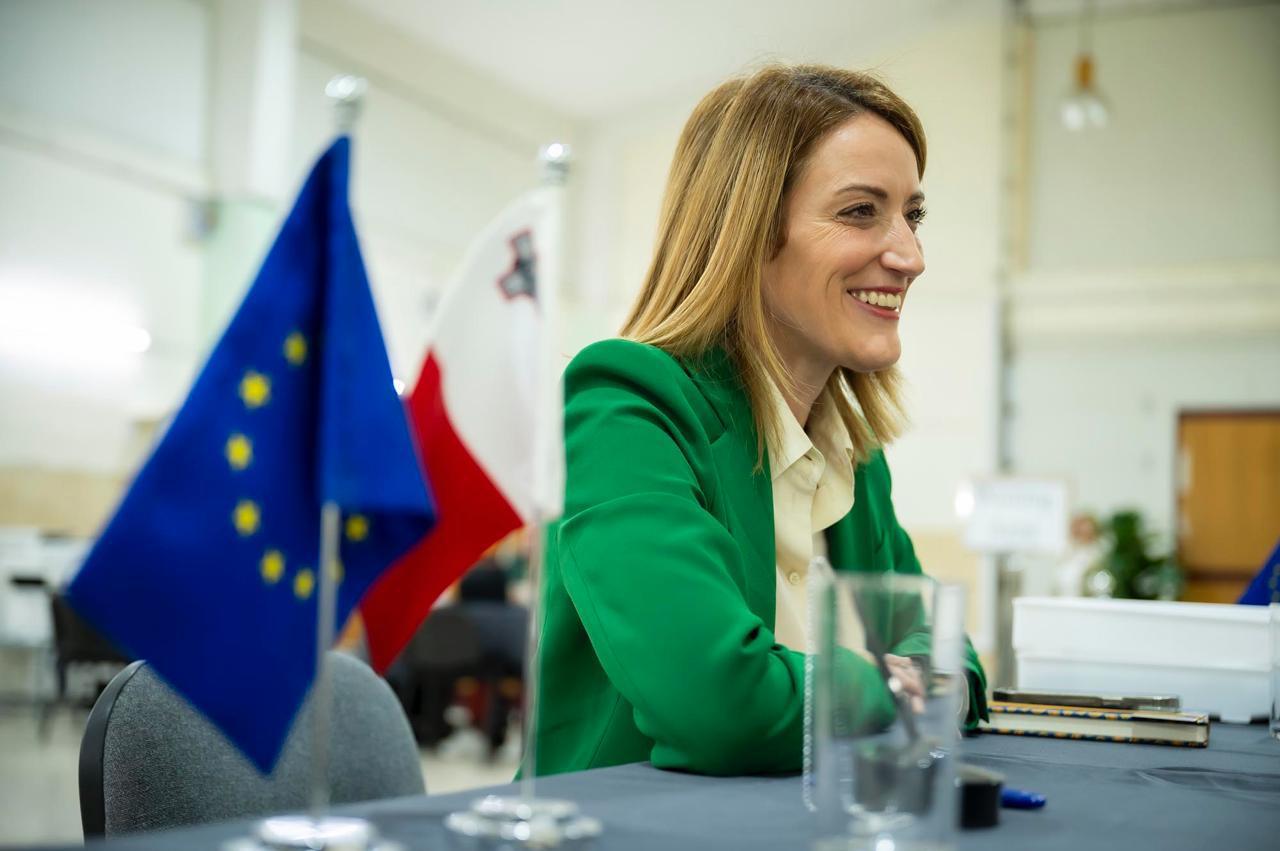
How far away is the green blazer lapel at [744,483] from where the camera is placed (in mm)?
1494

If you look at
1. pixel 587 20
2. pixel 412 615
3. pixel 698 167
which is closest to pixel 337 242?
pixel 412 615

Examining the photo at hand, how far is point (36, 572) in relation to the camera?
8555 millimetres

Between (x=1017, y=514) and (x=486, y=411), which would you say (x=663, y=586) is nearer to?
(x=486, y=411)

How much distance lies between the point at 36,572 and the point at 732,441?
8.08 metres

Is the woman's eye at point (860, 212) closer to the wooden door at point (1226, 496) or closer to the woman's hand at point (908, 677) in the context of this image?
the woman's hand at point (908, 677)

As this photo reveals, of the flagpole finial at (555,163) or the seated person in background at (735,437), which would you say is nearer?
the flagpole finial at (555,163)

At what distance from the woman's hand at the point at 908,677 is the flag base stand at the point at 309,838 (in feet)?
1.05

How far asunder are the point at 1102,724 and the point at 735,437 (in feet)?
1.81

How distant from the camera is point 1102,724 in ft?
5.24

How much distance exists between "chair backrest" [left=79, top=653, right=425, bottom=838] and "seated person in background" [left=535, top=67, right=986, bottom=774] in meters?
0.21

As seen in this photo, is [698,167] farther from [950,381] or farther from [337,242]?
[950,381]

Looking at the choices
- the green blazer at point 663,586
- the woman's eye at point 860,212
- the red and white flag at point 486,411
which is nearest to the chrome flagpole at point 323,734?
the red and white flag at point 486,411

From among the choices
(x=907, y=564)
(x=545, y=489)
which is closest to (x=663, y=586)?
(x=545, y=489)

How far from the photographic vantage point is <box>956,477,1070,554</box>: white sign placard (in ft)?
23.4
